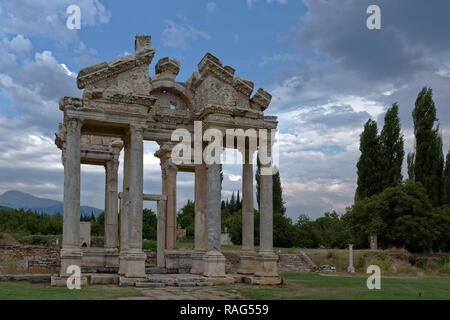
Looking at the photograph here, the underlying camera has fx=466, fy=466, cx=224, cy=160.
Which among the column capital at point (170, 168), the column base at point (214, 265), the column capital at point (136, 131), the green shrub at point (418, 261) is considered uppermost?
the column capital at point (136, 131)

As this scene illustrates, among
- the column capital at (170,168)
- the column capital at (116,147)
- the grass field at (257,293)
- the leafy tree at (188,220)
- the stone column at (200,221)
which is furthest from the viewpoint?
the leafy tree at (188,220)

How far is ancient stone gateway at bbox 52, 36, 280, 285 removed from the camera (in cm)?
1686

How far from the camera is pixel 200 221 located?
19875mm

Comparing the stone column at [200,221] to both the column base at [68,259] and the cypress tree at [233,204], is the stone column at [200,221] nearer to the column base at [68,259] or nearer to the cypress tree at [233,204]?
the column base at [68,259]

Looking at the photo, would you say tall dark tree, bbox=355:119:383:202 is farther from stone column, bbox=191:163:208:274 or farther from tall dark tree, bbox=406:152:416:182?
stone column, bbox=191:163:208:274

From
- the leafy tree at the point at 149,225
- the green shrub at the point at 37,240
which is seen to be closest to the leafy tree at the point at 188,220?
the leafy tree at the point at 149,225

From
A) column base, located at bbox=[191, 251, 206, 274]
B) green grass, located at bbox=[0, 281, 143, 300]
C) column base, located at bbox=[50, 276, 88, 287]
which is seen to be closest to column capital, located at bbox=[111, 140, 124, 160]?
column base, located at bbox=[191, 251, 206, 274]

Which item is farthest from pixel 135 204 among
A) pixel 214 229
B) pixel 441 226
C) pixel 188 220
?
pixel 188 220

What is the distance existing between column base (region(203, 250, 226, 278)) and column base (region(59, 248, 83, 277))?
472cm

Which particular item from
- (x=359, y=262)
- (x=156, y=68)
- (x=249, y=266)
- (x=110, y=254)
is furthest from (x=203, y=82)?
(x=359, y=262)

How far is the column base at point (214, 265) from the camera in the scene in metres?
17.5

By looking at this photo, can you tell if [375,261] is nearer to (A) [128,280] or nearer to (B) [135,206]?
(B) [135,206]
